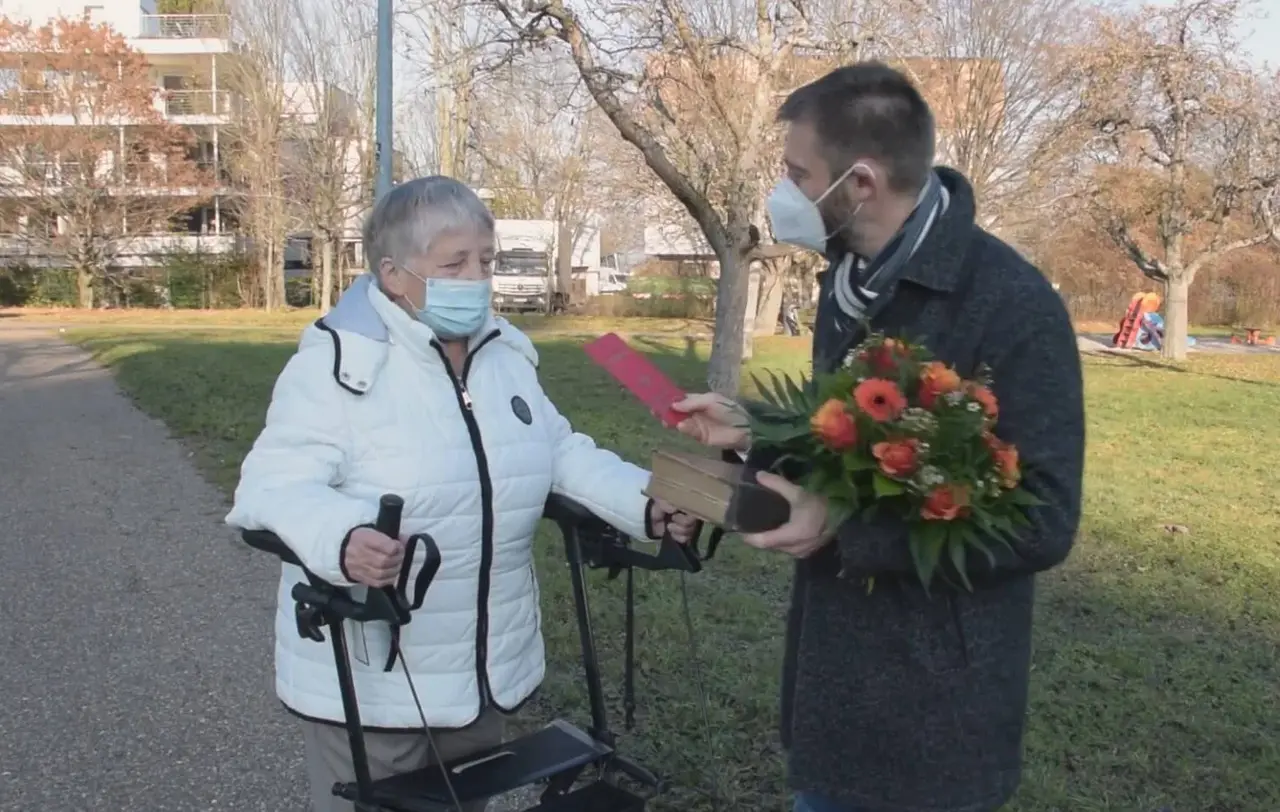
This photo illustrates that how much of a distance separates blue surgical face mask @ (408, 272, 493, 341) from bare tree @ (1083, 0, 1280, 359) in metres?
21.8

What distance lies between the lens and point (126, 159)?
3762 centimetres

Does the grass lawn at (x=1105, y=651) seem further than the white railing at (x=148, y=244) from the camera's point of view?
No

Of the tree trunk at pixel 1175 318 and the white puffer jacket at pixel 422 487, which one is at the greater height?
the white puffer jacket at pixel 422 487

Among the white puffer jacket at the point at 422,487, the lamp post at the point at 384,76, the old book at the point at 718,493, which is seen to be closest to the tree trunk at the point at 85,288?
the lamp post at the point at 384,76

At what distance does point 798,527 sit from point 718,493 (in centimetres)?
14

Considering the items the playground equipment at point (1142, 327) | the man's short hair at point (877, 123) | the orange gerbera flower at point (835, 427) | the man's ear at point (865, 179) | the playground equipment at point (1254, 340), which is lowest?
the playground equipment at point (1254, 340)

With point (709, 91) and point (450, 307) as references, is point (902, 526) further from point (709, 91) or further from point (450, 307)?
point (709, 91)

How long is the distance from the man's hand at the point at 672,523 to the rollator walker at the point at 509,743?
0.11 ft

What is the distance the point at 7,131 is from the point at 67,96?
2.27 metres

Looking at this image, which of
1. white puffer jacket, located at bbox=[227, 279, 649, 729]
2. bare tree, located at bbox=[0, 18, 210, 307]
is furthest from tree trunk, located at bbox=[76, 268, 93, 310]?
white puffer jacket, located at bbox=[227, 279, 649, 729]

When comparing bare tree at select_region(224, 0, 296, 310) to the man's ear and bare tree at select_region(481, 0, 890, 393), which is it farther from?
the man's ear

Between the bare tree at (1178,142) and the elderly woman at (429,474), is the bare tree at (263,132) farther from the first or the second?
the elderly woman at (429,474)

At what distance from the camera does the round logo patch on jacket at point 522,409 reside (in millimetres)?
2768

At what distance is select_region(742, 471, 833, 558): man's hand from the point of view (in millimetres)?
1946
